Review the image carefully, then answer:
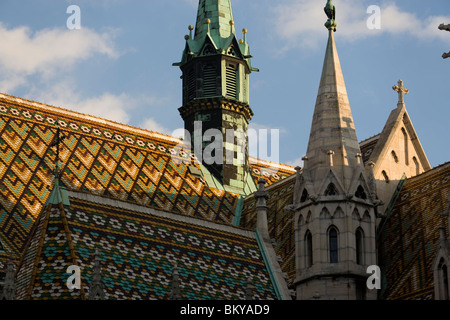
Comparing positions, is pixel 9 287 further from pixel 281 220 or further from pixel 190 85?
pixel 190 85

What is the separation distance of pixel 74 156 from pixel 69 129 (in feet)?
5.67

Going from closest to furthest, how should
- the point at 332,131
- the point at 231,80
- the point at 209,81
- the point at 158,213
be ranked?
1. the point at 332,131
2. the point at 158,213
3. the point at 209,81
4. the point at 231,80

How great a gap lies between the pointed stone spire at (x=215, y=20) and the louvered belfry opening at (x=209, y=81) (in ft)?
3.93

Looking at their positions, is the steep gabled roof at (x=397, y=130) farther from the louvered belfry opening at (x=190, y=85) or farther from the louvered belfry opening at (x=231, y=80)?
the louvered belfry opening at (x=190, y=85)

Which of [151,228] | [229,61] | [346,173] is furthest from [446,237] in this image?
[229,61]

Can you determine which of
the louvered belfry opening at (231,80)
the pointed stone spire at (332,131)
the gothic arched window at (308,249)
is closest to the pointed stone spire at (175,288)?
the gothic arched window at (308,249)

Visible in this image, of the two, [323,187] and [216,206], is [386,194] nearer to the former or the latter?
[323,187]

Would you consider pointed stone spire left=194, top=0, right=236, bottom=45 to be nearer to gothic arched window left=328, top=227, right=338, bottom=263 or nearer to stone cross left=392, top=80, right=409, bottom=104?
stone cross left=392, top=80, right=409, bottom=104

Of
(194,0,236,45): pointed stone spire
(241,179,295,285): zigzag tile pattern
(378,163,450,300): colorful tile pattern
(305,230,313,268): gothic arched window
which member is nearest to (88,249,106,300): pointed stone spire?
(305,230,313,268): gothic arched window

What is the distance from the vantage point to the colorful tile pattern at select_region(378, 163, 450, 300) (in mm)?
39188

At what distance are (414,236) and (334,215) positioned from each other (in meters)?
3.33

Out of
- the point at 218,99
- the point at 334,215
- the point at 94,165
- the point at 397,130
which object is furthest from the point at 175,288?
the point at 218,99

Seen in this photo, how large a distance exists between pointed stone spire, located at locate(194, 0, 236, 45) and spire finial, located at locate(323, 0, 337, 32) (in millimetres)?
11264

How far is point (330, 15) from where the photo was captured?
42.2 m
